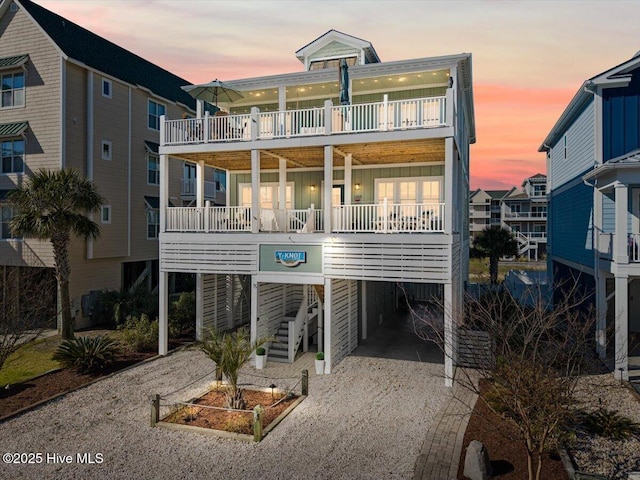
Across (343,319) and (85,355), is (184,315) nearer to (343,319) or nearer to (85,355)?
(85,355)

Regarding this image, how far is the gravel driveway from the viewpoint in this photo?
27.4 ft

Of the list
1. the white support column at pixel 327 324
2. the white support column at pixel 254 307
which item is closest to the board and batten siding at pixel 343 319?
the white support column at pixel 327 324

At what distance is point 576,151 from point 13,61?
25785 millimetres

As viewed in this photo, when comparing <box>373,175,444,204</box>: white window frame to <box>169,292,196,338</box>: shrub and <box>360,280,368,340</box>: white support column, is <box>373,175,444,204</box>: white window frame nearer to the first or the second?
<box>360,280,368,340</box>: white support column

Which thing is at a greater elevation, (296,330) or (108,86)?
(108,86)

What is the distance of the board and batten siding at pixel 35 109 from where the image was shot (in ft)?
67.7

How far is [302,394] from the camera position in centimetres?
1210

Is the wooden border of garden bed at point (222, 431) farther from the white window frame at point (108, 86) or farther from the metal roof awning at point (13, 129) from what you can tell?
the white window frame at point (108, 86)

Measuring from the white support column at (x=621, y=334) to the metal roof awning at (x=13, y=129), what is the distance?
24.7m

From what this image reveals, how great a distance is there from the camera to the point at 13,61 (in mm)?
21219

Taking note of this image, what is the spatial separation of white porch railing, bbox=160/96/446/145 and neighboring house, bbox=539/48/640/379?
5802 millimetres

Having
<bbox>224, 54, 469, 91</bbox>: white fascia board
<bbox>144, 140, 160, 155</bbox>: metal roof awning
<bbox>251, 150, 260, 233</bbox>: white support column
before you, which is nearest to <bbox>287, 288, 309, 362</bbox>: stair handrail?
<bbox>251, 150, 260, 233</bbox>: white support column

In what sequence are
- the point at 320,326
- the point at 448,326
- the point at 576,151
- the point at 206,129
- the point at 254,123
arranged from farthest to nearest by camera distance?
the point at 576,151, the point at 320,326, the point at 206,129, the point at 254,123, the point at 448,326

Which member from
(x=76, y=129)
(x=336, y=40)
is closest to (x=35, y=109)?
(x=76, y=129)
